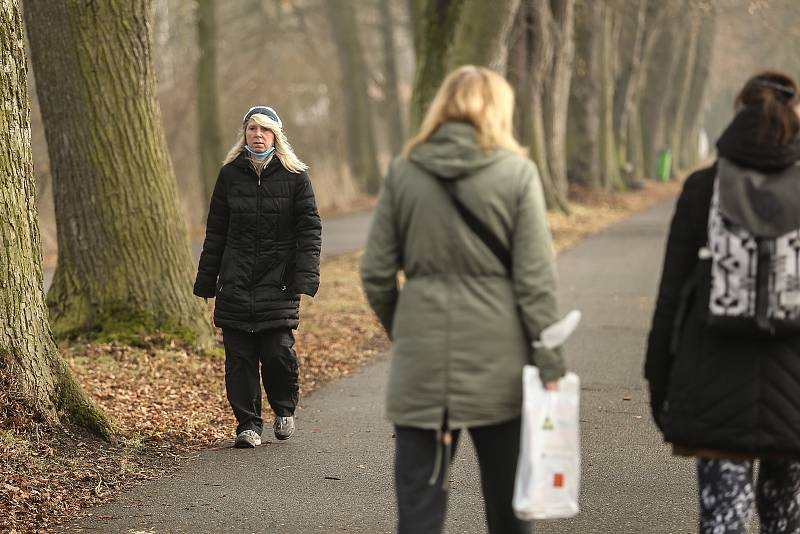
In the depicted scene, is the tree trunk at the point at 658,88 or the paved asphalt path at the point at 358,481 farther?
the tree trunk at the point at 658,88

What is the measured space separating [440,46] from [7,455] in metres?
14.3

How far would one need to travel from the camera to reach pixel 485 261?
170 inches

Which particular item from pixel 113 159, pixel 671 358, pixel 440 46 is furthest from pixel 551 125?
pixel 671 358

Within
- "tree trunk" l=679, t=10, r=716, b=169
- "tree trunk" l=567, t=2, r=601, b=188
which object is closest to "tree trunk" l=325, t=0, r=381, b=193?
"tree trunk" l=567, t=2, r=601, b=188

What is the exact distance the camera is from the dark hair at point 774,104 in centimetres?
418

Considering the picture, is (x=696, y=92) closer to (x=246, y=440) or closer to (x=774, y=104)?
(x=246, y=440)

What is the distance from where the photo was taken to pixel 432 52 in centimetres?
2011

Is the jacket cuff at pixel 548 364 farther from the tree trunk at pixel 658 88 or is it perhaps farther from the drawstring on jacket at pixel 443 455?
the tree trunk at pixel 658 88

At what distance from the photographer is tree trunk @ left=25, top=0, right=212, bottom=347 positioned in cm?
1031

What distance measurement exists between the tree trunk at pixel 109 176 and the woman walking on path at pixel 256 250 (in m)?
2.80

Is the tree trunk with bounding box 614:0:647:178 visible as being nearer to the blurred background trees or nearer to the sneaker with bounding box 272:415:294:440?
the blurred background trees

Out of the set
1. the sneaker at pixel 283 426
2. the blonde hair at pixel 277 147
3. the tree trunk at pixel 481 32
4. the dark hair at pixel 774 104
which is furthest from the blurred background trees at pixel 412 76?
the dark hair at pixel 774 104

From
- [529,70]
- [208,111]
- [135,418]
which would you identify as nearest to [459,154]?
[135,418]

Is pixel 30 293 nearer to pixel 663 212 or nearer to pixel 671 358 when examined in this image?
pixel 671 358
